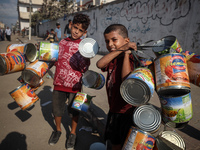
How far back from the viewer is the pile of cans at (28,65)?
1.70m

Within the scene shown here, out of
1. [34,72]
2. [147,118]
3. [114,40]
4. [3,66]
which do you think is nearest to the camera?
[147,118]

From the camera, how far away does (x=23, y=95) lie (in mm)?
1848

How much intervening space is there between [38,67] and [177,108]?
168cm

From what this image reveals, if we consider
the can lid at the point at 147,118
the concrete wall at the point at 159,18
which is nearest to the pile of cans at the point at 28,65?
the can lid at the point at 147,118

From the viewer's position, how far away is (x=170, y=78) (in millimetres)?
941

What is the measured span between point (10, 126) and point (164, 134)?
102 inches

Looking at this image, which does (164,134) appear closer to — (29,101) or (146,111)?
(146,111)

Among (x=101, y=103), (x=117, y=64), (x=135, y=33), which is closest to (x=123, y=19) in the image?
(x=135, y=33)

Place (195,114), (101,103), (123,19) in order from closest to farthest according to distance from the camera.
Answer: (195,114) → (101,103) → (123,19)

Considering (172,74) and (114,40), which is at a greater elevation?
(114,40)

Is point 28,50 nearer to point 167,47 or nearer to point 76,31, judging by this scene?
point 76,31

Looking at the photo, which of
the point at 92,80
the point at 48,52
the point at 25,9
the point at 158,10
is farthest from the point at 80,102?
the point at 25,9

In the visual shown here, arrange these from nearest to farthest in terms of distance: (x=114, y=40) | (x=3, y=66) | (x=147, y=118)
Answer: (x=147, y=118) → (x=114, y=40) → (x=3, y=66)

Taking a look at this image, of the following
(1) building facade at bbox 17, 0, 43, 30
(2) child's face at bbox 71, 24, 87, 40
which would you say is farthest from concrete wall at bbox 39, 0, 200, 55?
(1) building facade at bbox 17, 0, 43, 30
